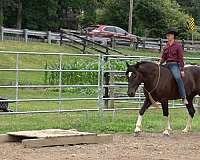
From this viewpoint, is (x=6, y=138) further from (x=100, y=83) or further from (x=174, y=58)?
(x=100, y=83)

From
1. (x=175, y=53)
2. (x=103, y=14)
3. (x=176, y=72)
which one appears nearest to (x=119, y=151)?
(x=176, y=72)

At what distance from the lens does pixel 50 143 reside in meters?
11.0

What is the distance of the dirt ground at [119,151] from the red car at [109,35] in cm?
3148

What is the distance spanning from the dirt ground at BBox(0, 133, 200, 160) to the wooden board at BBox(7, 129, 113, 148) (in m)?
0.15

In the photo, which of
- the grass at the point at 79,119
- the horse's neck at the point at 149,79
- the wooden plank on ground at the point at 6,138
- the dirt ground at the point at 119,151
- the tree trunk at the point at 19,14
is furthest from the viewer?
the tree trunk at the point at 19,14

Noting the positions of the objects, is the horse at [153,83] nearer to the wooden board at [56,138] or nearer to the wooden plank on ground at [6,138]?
the wooden board at [56,138]

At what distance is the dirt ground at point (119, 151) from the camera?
9867mm

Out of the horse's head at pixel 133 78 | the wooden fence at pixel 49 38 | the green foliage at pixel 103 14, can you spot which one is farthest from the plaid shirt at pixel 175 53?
the green foliage at pixel 103 14

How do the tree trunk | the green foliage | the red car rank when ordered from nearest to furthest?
the red car → the green foliage → the tree trunk

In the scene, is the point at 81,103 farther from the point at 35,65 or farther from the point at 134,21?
the point at 134,21

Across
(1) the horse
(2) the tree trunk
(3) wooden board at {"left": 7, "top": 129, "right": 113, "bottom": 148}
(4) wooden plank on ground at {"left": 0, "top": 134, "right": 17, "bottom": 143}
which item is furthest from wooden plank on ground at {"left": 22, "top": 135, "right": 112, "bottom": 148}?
(2) the tree trunk

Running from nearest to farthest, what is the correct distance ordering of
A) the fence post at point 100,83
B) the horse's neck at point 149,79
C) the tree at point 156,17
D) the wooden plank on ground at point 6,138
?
the wooden plank on ground at point 6,138
the horse's neck at point 149,79
the fence post at point 100,83
the tree at point 156,17

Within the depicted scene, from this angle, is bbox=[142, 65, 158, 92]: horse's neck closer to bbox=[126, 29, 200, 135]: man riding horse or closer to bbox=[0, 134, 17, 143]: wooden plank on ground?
bbox=[126, 29, 200, 135]: man riding horse

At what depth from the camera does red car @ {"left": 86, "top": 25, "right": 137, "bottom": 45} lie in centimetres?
4500
